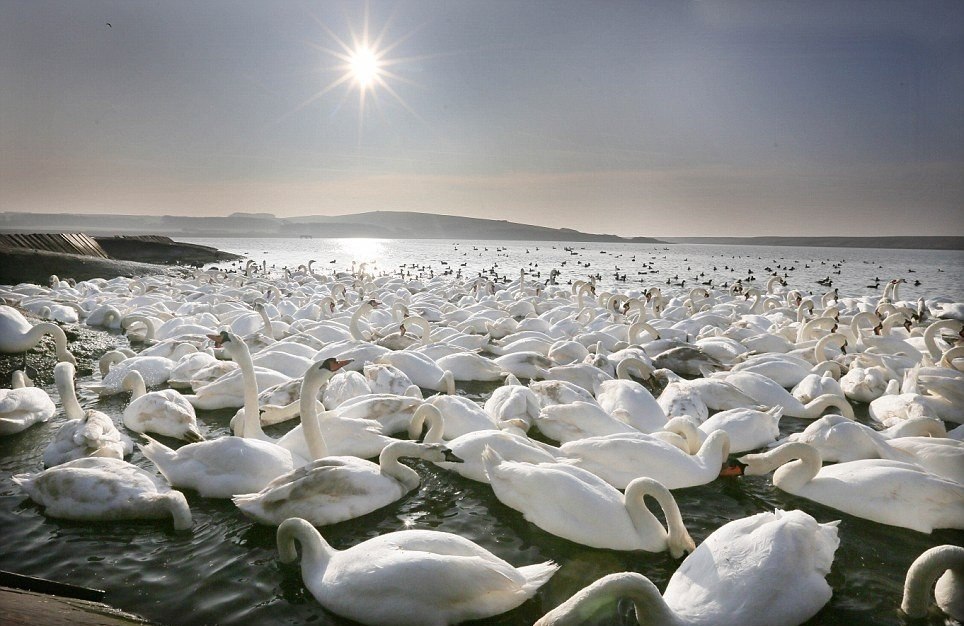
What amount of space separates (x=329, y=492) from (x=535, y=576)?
218 centimetres

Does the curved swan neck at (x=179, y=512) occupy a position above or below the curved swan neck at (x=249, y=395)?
below

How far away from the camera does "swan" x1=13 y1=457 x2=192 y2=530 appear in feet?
17.2

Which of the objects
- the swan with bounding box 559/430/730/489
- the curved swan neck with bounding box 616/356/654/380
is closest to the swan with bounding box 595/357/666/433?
the curved swan neck with bounding box 616/356/654/380

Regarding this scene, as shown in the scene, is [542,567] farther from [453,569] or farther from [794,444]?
[794,444]

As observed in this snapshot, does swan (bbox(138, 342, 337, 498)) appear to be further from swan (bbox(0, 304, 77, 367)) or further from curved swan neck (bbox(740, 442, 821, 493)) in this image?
swan (bbox(0, 304, 77, 367))

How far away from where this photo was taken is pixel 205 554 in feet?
16.2

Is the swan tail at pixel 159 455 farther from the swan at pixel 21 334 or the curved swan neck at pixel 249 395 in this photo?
the swan at pixel 21 334

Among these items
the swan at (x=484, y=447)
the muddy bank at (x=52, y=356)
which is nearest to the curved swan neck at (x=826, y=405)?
the swan at (x=484, y=447)

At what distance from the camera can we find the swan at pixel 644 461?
6.00 meters

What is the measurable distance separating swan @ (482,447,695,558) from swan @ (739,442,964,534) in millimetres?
1795

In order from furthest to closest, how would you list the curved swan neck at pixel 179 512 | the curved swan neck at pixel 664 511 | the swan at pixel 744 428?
the swan at pixel 744 428, the curved swan neck at pixel 179 512, the curved swan neck at pixel 664 511

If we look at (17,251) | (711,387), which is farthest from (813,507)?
(17,251)

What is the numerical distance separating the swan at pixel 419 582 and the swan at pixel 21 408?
5.67 metres

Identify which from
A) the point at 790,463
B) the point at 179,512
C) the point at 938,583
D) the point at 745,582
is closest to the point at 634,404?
the point at 790,463
